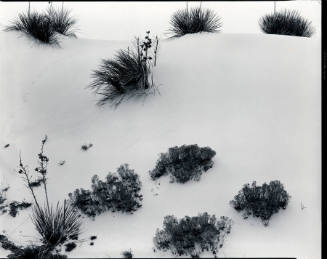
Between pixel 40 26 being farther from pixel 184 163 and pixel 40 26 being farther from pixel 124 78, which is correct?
pixel 184 163

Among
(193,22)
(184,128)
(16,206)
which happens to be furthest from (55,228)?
(193,22)

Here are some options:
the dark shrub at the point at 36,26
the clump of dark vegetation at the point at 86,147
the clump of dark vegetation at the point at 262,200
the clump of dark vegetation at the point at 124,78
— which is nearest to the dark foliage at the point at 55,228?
the clump of dark vegetation at the point at 86,147

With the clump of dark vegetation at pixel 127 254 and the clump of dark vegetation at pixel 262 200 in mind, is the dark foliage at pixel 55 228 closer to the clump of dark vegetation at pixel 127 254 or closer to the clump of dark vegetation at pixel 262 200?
the clump of dark vegetation at pixel 127 254

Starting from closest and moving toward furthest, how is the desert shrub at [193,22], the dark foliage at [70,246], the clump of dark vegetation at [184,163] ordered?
1. the dark foliage at [70,246]
2. the clump of dark vegetation at [184,163]
3. the desert shrub at [193,22]

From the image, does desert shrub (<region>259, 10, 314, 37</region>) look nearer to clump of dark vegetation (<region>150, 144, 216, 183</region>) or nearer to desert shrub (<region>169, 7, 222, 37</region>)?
desert shrub (<region>169, 7, 222, 37</region>)

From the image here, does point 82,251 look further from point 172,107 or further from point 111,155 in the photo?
point 172,107

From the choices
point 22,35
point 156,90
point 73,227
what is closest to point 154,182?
point 73,227

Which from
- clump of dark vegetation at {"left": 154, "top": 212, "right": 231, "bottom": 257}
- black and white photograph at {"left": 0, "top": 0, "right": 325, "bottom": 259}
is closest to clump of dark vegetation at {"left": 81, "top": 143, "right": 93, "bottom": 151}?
black and white photograph at {"left": 0, "top": 0, "right": 325, "bottom": 259}
